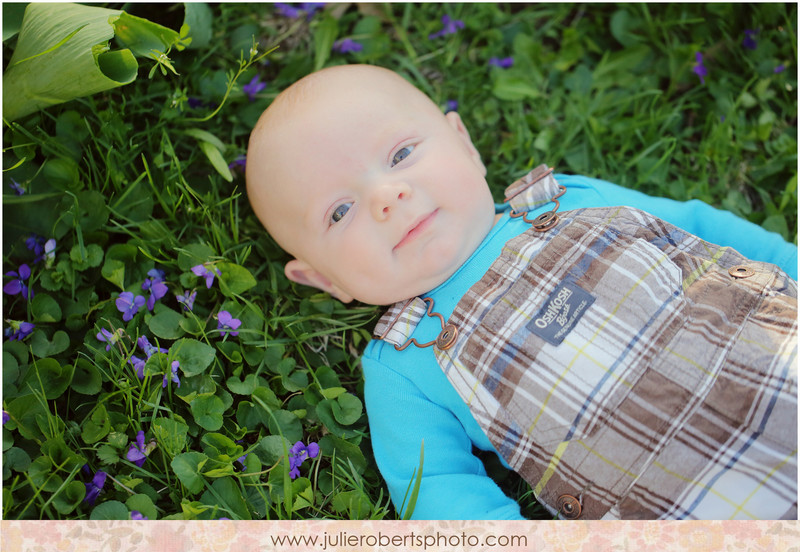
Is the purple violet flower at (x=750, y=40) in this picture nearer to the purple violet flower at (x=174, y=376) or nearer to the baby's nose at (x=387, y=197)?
the baby's nose at (x=387, y=197)

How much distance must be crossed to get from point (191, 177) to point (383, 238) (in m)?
0.84

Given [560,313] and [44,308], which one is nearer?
[560,313]

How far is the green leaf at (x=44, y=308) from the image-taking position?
6.39 ft

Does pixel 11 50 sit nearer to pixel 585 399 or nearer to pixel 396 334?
pixel 396 334

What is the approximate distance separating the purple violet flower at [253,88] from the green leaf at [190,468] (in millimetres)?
1220

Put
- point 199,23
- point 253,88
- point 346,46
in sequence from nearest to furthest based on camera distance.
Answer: point 199,23 < point 253,88 < point 346,46

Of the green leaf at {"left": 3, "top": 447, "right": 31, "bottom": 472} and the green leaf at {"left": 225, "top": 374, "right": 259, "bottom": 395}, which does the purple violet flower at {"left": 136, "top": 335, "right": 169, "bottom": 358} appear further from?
the green leaf at {"left": 3, "top": 447, "right": 31, "bottom": 472}

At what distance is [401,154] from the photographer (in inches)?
73.9

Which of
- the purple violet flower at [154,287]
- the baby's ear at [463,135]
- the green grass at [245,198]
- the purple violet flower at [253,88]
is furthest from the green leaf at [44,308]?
the baby's ear at [463,135]

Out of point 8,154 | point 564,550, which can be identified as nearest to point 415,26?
point 8,154

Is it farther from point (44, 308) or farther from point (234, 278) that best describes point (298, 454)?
point (44, 308)

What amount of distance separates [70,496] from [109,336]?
1.44 feet

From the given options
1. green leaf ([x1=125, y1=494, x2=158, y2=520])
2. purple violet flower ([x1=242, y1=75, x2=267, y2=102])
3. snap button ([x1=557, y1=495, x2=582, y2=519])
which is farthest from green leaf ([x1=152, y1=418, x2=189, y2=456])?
purple violet flower ([x1=242, y1=75, x2=267, y2=102])

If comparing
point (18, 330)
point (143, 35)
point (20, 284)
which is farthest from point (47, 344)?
point (143, 35)
